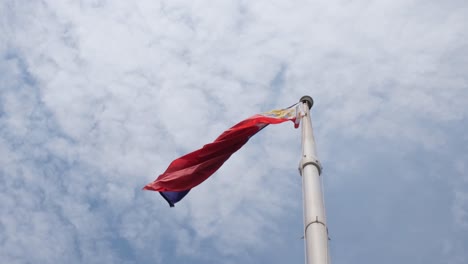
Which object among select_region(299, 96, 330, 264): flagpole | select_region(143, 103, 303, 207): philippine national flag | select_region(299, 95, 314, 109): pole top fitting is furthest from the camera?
select_region(299, 95, 314, 109): pole top fitting

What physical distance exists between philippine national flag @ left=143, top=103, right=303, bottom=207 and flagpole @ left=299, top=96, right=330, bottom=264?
83.3 inches

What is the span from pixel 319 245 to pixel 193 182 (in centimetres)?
673

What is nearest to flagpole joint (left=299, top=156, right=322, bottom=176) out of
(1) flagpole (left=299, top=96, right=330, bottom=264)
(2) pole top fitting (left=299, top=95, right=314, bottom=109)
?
(1) flagpole (left=299, top=96, right=330, bottom=264)

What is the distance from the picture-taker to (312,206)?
42.3ft

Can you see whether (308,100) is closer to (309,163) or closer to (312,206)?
(309,163)

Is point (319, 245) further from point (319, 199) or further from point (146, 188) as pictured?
point (146, 188)

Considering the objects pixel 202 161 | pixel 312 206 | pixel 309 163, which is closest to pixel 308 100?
pixel 202 161

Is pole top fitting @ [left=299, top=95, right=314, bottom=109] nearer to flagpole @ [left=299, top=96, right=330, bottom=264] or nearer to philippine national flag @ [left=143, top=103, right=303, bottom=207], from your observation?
philippine national flag @ [left=143, top=103, right=303, bottom=207]

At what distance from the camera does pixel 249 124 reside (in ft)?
59.1

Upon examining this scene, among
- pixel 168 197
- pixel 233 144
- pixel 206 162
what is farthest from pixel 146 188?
pixel 233 144

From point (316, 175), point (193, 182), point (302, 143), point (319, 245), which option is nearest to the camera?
point (319, 245)

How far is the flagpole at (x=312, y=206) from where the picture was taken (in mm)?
11475

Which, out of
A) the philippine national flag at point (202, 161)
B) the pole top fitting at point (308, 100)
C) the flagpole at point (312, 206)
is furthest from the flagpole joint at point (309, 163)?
the pole top fitting at point (308, 100)

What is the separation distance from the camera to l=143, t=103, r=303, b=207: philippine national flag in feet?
55.6
